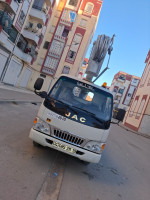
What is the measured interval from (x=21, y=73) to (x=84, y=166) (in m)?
26.9

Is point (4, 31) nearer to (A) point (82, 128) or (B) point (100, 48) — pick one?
(B) point (100, 48)

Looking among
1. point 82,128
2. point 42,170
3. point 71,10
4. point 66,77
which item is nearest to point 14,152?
point 42,170

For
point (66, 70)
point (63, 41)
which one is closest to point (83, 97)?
point (66, 70)

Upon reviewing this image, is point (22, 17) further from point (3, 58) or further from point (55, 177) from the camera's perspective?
point (55, 177)

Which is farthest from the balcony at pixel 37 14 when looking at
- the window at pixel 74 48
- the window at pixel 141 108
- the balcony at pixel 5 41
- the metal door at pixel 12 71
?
the window at pixel 141 108

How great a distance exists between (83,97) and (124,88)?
257ft

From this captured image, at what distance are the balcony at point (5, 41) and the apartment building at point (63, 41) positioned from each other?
19353mm

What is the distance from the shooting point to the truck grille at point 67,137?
4.63m

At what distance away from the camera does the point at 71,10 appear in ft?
136

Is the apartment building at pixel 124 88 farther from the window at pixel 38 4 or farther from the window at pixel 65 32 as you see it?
the window at pixel 38 4

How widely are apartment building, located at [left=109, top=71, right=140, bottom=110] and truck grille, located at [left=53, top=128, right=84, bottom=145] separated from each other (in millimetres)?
67280

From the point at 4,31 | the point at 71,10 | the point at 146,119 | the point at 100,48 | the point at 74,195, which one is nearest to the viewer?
the point at 74,195

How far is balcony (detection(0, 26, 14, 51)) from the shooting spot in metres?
17.9

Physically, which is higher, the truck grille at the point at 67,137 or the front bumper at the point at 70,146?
the truck grille at the point at 67,137
